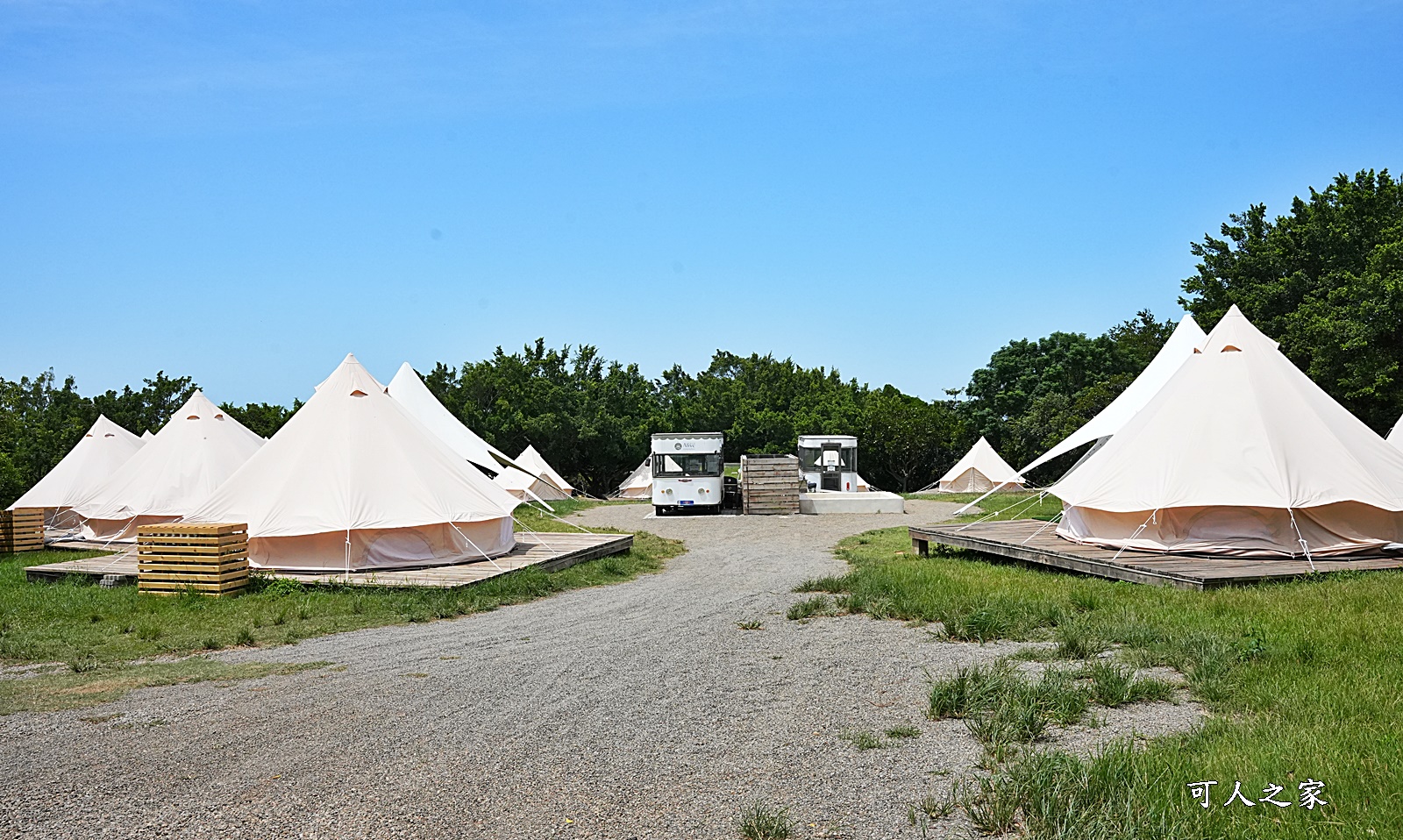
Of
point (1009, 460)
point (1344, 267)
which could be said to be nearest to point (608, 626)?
point (1344, 267)

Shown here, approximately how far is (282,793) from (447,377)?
47.8 meters

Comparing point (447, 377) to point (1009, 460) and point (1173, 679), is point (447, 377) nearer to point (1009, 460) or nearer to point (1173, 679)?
point (1009, 460)

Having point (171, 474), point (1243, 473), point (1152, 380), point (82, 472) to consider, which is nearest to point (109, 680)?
point (1243, 473)

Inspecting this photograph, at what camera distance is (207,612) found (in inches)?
444

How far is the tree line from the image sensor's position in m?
26.0

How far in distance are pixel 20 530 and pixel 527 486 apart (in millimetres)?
18567

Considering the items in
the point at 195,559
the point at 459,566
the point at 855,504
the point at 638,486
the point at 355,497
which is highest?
the point at 638,486

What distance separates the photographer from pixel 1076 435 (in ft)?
69.6

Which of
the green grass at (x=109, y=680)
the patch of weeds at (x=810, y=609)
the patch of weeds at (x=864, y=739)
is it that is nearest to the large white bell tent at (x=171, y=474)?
the green grass at (x=109, y=680)

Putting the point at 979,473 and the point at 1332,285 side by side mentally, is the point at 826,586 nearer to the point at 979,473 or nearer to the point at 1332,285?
the point at 1332,285

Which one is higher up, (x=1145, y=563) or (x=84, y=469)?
(x=84, y=469)

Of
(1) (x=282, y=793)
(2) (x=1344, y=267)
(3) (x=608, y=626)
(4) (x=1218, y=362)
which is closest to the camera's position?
(1) (x=282, y=793)

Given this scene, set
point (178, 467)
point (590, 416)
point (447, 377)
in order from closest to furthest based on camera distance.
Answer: point (178, 467) → point (590, 416) → point (447, 377)

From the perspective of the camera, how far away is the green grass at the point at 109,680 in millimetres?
6887
